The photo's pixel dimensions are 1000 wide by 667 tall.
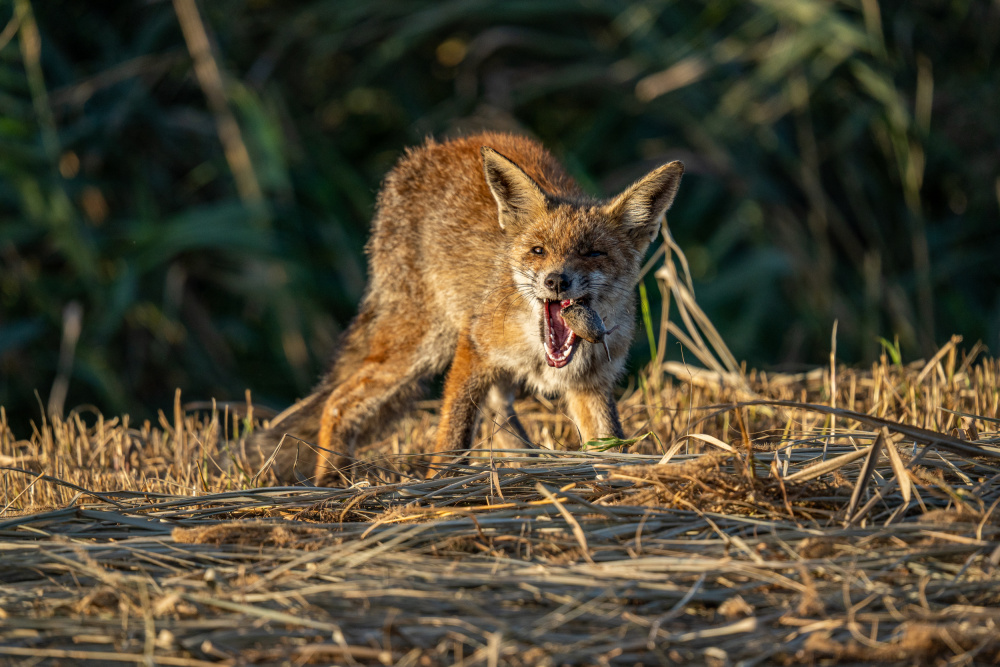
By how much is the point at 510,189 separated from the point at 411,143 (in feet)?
19.9

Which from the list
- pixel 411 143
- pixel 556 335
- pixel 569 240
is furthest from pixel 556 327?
pixel 411 143

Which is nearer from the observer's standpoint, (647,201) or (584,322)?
(584,322)

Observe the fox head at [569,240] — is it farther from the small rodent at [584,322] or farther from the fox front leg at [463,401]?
the fox front leg at [463,401]

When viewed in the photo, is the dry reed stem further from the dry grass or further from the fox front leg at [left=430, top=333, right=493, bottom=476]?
the fox front leg at [left=430, top=333, right=493, bottom=476]

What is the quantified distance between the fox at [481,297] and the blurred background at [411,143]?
4.02 meters

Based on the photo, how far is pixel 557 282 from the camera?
4.36m

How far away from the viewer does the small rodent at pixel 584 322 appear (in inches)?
170

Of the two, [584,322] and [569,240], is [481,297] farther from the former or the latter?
[584,322]

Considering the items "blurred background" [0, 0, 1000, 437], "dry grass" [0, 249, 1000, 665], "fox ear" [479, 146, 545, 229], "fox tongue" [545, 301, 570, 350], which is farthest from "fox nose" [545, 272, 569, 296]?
"blurred background" [0, 0, 1000, 437]

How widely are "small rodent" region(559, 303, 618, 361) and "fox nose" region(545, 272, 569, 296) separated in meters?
0.09

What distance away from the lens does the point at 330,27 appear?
35.1 ft

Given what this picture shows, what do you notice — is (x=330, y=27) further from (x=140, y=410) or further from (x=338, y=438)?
(x=338, y=438)

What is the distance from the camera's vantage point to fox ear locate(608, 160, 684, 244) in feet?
15.7

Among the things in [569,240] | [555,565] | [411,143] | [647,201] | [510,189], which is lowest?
[555,565]
